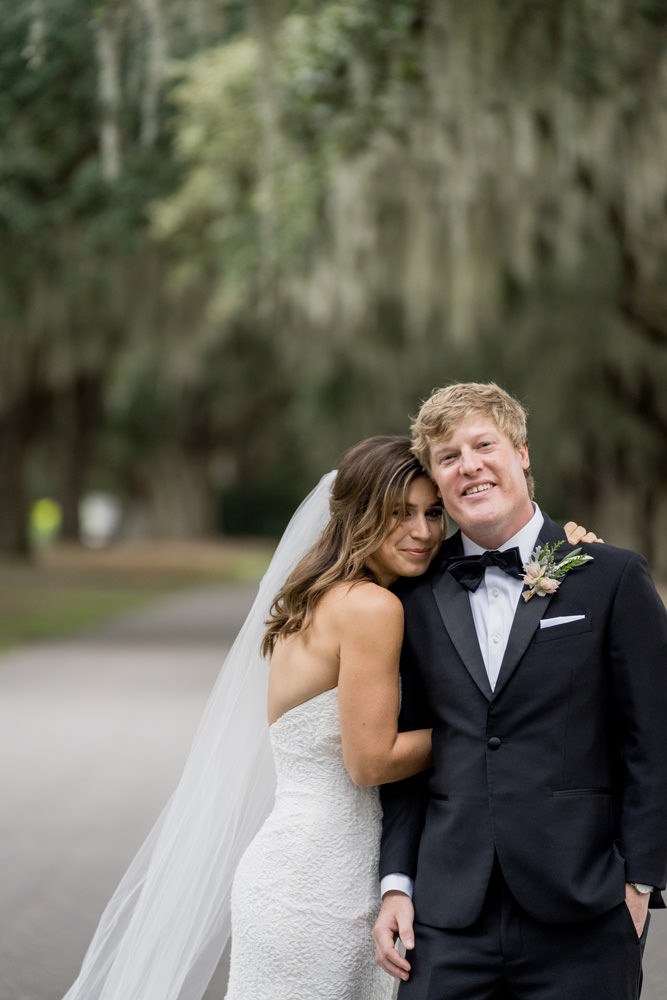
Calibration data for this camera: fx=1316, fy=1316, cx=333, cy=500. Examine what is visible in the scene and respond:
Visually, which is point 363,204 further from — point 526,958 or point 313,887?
point 526,958

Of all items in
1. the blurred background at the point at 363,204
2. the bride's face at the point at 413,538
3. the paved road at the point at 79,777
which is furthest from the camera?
the blurred background at the point at 363,204

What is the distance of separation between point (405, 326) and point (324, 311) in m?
4.06

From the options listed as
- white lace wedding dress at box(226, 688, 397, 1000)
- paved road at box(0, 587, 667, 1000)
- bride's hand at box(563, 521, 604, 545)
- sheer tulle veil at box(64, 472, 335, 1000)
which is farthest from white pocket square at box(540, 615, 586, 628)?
paved road at box(0, 587, 667, 1000)

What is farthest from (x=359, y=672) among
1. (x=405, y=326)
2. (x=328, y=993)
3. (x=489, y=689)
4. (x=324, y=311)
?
(x=405, y=326)

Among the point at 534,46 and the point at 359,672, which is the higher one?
the point at 534,46

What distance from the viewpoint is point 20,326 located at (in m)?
20.1

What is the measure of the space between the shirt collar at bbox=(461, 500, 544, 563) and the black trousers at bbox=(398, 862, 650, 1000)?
634mm

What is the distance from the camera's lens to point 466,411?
2.66 meters

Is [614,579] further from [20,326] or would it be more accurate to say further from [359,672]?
[20,326]

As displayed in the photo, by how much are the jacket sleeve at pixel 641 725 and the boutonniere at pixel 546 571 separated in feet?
0.35

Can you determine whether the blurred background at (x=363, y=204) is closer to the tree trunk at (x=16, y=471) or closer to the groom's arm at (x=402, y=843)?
the tree trunk at (x=16, y=471)

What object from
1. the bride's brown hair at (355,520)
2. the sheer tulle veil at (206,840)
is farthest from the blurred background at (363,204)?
the bride's brown hair at (355,520)

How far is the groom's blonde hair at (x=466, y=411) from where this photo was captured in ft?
8.72

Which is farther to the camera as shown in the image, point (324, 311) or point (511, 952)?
point (324, 311)
